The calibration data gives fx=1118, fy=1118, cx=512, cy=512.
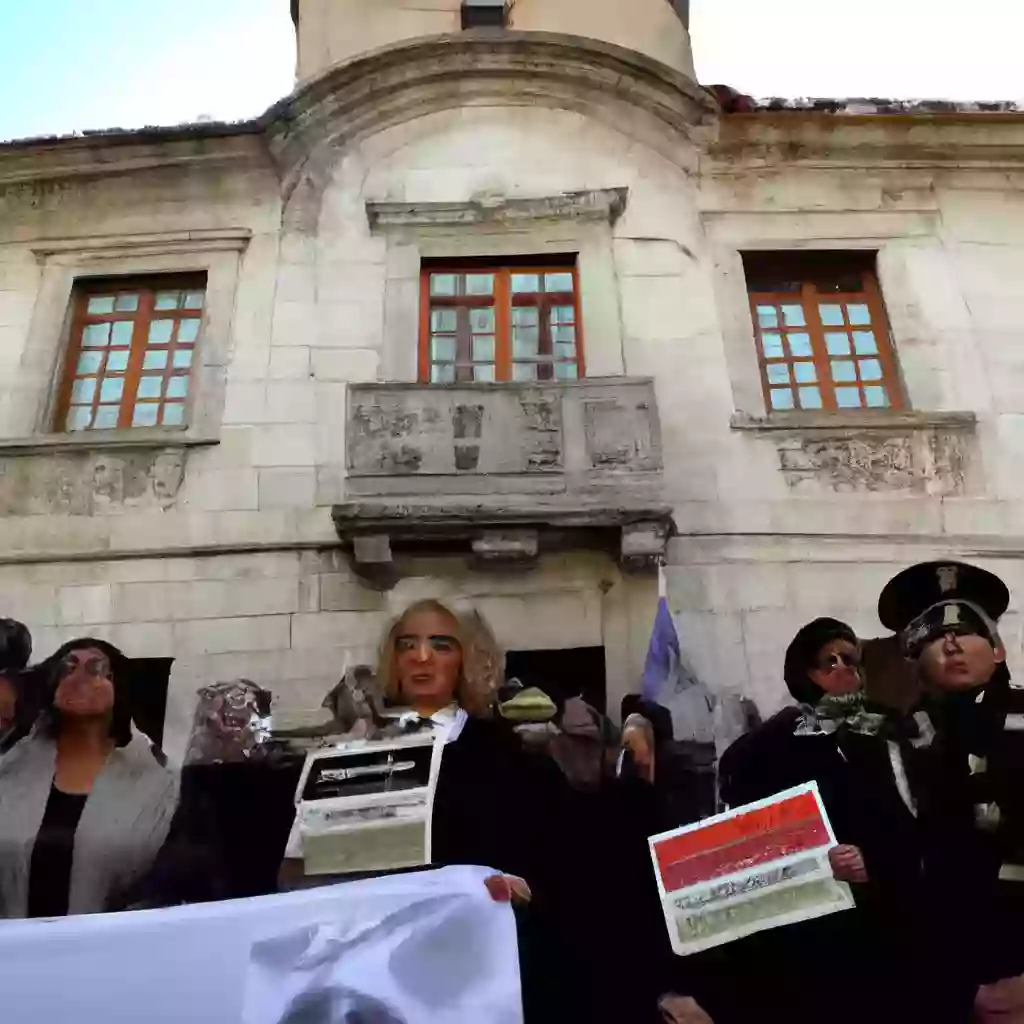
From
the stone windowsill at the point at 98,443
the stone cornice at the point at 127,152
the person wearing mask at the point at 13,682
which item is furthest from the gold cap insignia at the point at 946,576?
the stone cornice at the point at 127,152

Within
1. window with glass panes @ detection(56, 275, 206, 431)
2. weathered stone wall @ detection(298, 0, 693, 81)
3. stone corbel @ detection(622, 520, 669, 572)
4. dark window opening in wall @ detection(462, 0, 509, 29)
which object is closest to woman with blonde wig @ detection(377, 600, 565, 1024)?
stone corbel @ detection(622, 520, 669, 572)

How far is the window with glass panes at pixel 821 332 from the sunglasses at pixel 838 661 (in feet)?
6.89

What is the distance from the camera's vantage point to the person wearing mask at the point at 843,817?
15.7 ft

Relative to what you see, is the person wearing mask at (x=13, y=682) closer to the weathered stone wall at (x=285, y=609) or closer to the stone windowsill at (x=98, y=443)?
the weathered stone wall at (x=285, y=609)

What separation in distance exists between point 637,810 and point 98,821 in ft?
8.98

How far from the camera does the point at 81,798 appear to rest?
19.0 ft

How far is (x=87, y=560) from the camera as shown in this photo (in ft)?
22.5

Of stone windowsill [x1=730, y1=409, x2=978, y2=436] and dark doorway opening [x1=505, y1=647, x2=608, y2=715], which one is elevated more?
stone windowsill [x1=730, y1=409, x2=978, y2=436]

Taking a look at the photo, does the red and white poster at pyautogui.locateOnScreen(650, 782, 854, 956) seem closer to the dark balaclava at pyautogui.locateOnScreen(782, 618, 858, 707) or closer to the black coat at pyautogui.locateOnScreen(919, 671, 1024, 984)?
the black coat at pyautogui.locateOnScreen(919, 671, 1024, 984)

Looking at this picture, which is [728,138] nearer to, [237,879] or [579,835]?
[579,835]

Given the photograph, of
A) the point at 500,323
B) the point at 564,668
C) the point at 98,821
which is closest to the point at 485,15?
the point at 500,323

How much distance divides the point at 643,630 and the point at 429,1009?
8.89 feet

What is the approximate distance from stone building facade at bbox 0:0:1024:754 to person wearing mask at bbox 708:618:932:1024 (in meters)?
0.48

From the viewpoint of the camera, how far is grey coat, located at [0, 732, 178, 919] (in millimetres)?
5461
